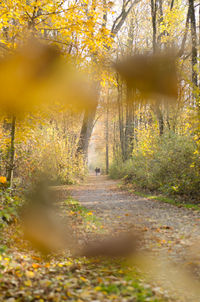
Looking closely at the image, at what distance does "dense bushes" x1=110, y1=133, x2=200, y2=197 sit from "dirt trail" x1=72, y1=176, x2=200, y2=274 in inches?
39.2

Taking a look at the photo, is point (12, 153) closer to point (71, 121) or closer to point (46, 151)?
point (46, 151)

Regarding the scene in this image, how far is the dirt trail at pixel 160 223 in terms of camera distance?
4938mm

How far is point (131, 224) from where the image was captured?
6.75 metres

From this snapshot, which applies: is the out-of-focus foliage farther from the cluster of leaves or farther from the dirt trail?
the cluster of leaves

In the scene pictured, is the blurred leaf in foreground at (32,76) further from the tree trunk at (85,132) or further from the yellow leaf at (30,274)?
the tree trunk at (85,132)

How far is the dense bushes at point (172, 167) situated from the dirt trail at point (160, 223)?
995 millimetres

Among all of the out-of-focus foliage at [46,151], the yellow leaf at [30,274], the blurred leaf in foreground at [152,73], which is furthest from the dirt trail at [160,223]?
the blurred leaf in foreground at [152,73]

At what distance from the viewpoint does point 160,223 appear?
6.77m

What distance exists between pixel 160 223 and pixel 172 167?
4180 millimetres

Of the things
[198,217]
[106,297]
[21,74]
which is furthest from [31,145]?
[106,297]

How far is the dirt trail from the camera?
4.94m

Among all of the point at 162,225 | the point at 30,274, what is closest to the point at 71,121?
the point at 162,225

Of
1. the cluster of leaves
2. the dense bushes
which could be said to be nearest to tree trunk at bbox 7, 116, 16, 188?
the cluster of leaves

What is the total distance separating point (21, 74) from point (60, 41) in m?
1.95
